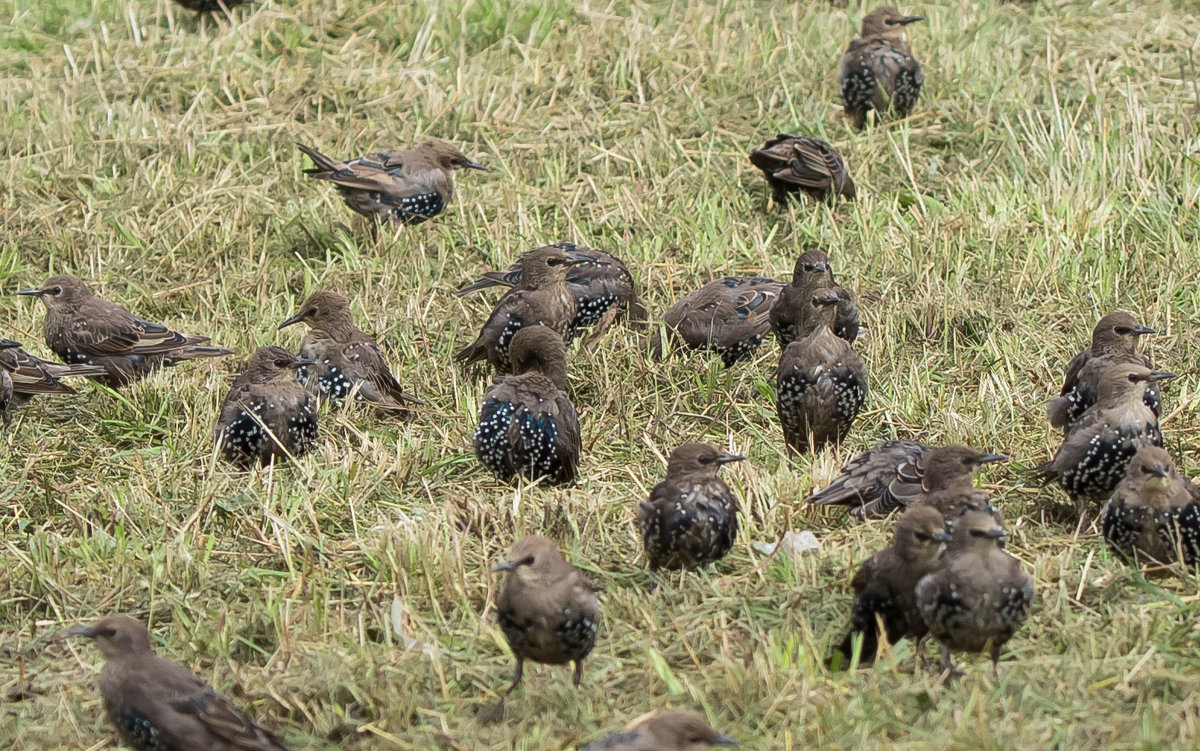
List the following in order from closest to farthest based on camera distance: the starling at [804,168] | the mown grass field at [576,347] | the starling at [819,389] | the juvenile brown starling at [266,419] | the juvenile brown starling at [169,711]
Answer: the juvenile brown starling at [169,711] < the mown grass field at [576,347] < the starling at [819,389] < the juvenile brown starling at [266,419] < the starling at [804,168]

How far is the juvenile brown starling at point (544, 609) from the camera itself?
506 cm

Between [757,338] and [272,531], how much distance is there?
3133 mm

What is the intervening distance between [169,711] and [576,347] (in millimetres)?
4182

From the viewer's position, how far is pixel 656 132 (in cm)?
1080

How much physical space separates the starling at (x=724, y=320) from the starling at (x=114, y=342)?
7.78ft

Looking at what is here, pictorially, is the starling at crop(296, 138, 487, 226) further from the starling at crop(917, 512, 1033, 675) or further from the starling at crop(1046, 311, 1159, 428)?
the starling at crop(917, 512, 1033, 675)

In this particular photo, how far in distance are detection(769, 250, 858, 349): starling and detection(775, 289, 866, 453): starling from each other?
2.21ft

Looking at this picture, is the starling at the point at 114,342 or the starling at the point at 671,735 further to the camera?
the starling at the point at 114,342

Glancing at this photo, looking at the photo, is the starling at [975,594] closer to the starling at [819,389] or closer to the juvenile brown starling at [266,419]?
the starling at [819,389]

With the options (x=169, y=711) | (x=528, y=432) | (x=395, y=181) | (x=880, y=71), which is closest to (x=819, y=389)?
(x=528, y=432)

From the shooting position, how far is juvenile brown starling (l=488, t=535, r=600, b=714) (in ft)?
16.6

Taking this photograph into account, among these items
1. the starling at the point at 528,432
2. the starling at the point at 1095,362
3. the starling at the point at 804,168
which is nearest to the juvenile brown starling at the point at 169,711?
the starling at the point at 528,432

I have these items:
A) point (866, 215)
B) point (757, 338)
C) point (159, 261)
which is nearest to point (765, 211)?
point (866, 215)

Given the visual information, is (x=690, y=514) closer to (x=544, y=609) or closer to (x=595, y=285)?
(x=544, y=609)
